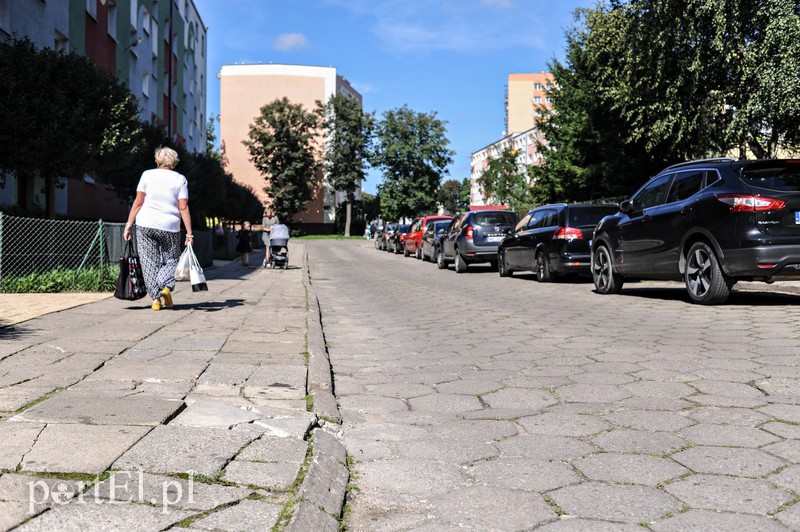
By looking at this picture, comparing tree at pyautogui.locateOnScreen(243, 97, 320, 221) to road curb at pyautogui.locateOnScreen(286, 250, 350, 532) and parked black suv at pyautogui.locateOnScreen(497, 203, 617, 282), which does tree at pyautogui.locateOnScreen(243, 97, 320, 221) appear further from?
road curb at pyautogui.locateOnScreen(286, 250, 350, 532)

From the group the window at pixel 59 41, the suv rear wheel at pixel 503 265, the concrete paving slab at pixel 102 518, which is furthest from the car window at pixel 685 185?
the window at pixel 59 41

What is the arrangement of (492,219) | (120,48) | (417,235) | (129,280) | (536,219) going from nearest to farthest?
(129,280)
(536,219)
(492,219)
(120,48)
(417,235)

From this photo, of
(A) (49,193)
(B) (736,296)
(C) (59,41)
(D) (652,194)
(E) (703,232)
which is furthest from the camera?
(C) (59,41)

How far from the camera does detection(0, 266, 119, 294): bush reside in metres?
11.8

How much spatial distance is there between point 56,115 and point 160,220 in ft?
29.4

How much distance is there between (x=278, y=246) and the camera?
22.8m

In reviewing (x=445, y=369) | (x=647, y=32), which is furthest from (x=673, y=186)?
(x=647, y=32)

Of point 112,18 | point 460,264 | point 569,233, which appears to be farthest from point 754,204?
point 112,18

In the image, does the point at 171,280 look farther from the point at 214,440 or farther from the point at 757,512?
Result: the point at 757,512

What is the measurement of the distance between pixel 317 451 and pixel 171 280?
6.22m

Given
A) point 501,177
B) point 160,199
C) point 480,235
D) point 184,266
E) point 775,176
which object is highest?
point 501,177

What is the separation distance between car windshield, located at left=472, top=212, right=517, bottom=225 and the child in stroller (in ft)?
19.3

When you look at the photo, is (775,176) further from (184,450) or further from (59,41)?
(59,41)

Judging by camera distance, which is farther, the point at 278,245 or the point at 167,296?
the point at 278,245
